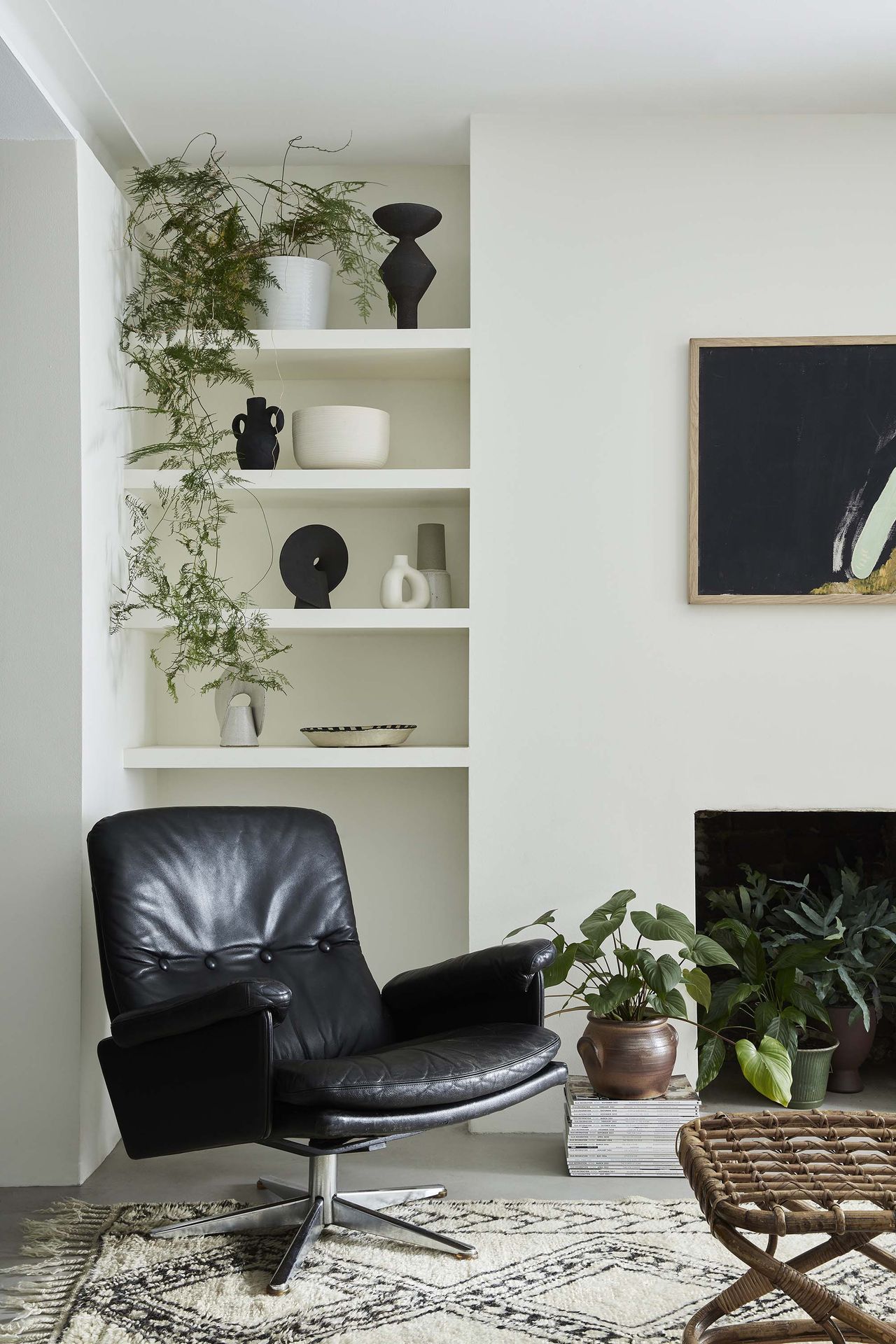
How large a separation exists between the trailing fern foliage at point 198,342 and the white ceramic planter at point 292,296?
3 centimetres

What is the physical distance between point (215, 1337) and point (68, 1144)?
92cm

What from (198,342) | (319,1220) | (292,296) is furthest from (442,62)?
(319,1220)

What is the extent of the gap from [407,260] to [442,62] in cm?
52

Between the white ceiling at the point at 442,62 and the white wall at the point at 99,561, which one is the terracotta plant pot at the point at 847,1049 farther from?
the white ceiling at the point at 442,62

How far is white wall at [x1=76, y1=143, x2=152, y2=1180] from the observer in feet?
9.66

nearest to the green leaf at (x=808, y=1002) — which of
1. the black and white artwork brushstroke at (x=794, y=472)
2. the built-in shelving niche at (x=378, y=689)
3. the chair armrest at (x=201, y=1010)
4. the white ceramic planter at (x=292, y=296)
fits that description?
the built-in shelving niche at (x=378, y=689)

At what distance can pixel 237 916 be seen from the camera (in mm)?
2775

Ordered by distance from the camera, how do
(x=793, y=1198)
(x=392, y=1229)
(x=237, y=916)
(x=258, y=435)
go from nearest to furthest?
(x=793, y=1198), (x=392, y=1229), (x=237, y=916), (x=258, y=435)

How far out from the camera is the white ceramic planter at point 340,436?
11.0 feet

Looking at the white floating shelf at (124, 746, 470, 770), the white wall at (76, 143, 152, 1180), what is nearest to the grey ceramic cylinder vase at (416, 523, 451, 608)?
the white floating shelf at (124, 746, 470, 770)

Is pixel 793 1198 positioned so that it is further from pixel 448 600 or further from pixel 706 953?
pixel 448 600

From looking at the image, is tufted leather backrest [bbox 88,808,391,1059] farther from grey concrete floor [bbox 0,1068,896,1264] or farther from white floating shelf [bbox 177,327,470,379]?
white floating shelf [bbox 177,327,470,379]

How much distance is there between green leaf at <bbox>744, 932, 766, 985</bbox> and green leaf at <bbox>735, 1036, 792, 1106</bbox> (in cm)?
41

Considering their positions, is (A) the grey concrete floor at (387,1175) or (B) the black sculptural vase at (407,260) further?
(B) the black sculptural vase at (407,260)
